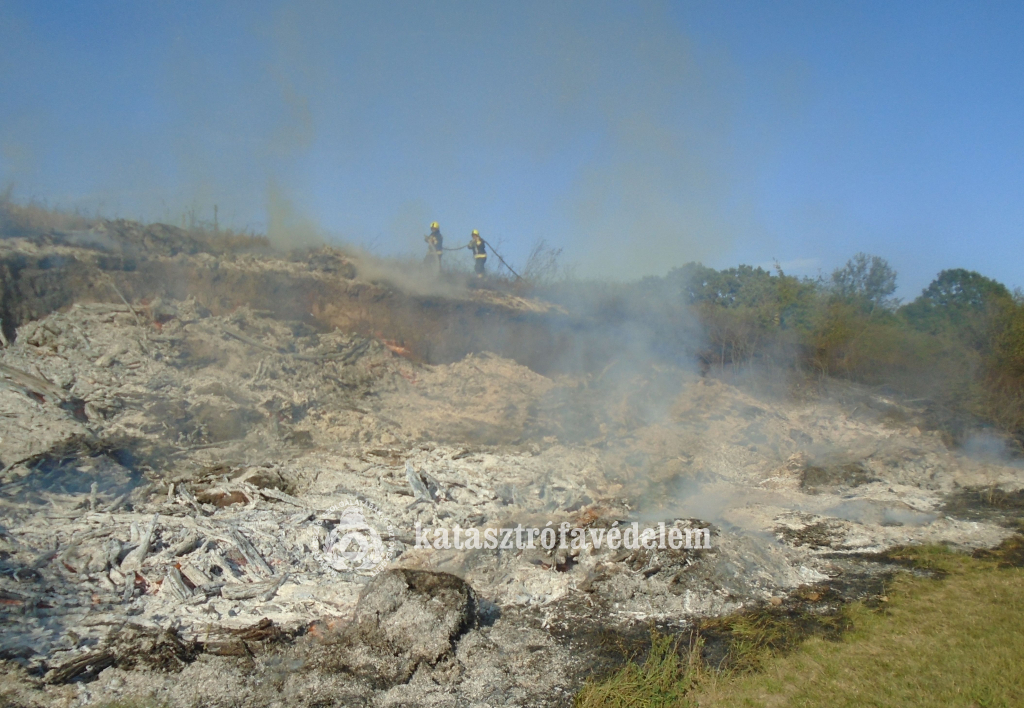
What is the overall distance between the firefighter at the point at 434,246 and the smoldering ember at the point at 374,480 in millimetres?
670

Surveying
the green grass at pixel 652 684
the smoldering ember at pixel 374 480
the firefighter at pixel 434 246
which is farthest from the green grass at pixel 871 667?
the firefighter at pixel 434 246

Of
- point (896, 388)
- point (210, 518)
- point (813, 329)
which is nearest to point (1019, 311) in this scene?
point (896, 388)

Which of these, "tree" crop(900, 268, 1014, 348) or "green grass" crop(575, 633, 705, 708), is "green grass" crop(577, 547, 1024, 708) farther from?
"tree" crop(900, 268, 1014, 348)

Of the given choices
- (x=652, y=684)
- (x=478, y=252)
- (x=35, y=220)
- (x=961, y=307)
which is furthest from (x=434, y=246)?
(x=961, y=307)

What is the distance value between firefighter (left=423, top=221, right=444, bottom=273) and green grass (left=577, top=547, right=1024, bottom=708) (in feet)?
35.3

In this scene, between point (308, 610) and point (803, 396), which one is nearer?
point (308, 610)

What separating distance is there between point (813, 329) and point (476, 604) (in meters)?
11.3

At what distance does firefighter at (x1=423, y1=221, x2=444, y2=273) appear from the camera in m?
14.1

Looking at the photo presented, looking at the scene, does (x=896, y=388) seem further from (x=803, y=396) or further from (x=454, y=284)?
(x=454, y=284)

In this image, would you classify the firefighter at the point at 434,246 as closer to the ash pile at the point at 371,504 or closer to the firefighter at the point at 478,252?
the firefighter at the point at 478,252

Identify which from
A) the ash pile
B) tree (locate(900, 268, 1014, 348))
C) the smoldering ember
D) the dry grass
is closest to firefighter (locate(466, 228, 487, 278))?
the smoldering ember

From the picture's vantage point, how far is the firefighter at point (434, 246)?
14130 mm

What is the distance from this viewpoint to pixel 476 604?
5133mm

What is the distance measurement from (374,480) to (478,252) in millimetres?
7960
